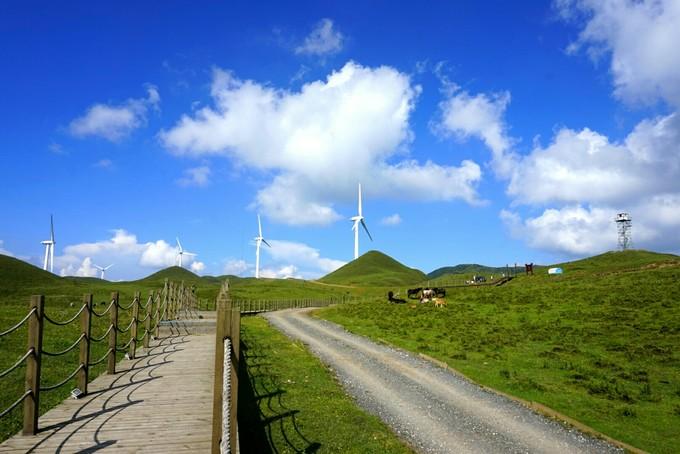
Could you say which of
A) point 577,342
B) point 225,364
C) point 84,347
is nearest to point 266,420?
point 84,347

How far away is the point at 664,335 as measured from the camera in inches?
1015

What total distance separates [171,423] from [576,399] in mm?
13827

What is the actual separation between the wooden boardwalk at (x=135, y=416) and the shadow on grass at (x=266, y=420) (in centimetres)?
127

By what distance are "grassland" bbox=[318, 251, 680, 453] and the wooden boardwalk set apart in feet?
37.3

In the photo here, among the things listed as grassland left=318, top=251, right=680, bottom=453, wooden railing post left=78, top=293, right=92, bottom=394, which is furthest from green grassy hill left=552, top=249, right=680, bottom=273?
wooden railing post left=78, top=293, right=92, bottom=394

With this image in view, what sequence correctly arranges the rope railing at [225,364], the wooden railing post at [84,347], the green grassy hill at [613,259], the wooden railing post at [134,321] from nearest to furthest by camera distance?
the rope railing at [225,364], the wooden railing post at [84,347], the wooden railing post at [134,321], the green grassy hill at [613,259]

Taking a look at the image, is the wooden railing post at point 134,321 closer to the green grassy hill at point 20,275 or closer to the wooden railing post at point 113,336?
the wooden railing post at point 113,336

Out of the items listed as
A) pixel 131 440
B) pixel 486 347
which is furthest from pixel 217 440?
pixel 486 347

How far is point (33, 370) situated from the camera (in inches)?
342

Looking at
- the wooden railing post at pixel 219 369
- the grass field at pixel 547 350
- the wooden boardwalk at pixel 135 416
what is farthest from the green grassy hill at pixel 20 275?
the wooden railing post at pixel 219 369

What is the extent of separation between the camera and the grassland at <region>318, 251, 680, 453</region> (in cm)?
1553

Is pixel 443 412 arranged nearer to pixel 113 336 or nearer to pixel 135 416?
pixel 135 416

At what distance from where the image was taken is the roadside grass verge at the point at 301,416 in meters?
11.2

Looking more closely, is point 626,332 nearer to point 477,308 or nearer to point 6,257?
point 477,308
